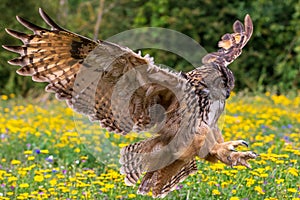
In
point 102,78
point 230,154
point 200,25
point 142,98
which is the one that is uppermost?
point 200,25

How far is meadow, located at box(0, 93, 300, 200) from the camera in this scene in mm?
4531

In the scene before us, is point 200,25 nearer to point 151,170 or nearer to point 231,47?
point 231,47

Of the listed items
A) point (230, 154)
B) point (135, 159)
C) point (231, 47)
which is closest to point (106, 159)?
point (135, 159)

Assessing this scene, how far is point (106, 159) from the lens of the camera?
5.72 metres

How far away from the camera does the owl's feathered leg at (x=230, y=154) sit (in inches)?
154

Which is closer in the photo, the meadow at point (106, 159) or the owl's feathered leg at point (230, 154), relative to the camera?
the owl's feathered leg at point (230, 154)

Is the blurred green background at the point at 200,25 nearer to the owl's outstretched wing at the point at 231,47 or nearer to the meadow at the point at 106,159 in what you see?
the meadow at the point at 106,159

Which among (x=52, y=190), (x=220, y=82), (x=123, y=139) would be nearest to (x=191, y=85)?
(x=220, y=82)

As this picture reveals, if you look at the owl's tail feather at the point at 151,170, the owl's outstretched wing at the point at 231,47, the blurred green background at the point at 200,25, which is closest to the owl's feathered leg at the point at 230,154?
the owl's tail feather at the point at 151,170

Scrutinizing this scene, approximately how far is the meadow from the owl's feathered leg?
37 centimetres

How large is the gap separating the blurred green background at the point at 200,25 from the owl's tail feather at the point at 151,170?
24.2 ft

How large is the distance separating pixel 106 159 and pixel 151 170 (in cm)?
149

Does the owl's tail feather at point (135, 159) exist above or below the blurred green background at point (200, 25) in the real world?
below

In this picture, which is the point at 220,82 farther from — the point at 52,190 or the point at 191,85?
the point at 52,190
